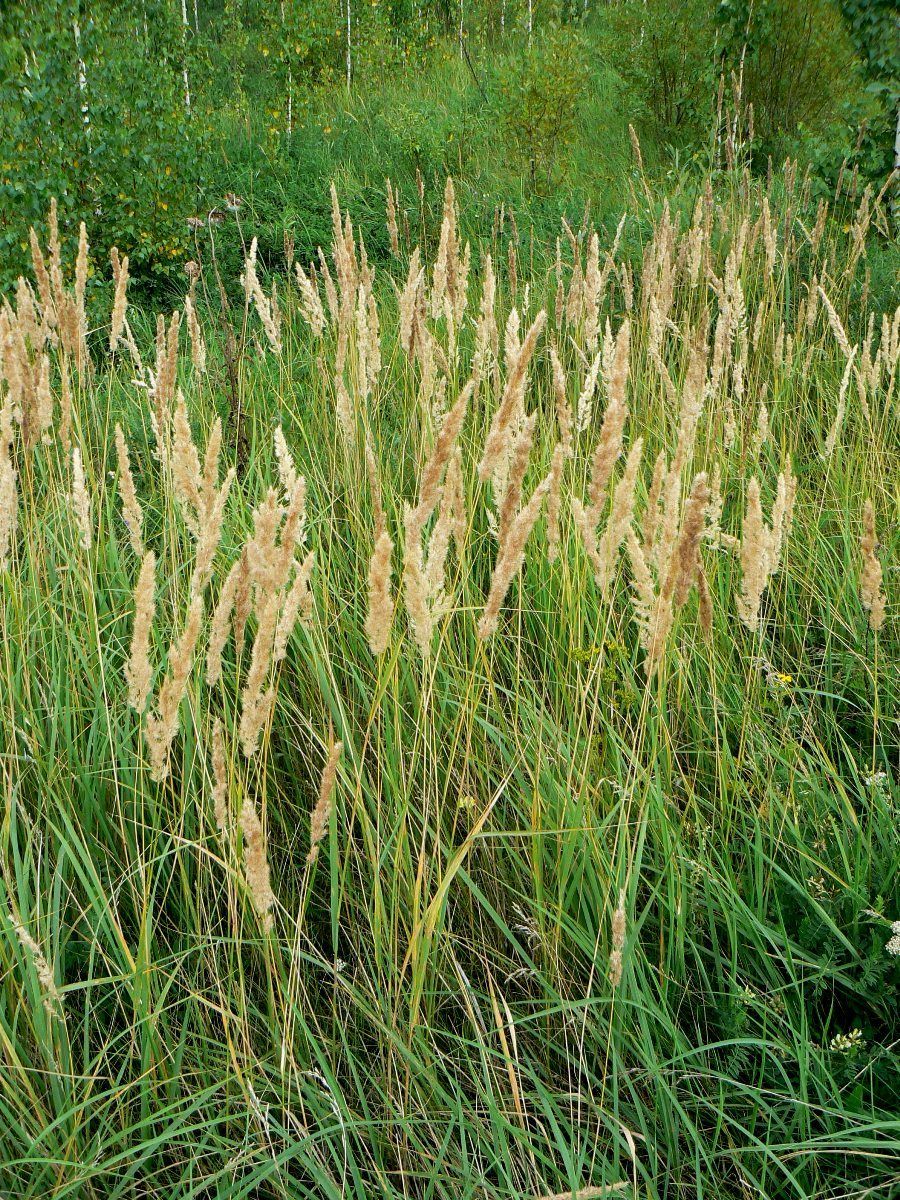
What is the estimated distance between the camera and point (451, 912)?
1638 mm

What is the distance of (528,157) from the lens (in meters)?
6.31

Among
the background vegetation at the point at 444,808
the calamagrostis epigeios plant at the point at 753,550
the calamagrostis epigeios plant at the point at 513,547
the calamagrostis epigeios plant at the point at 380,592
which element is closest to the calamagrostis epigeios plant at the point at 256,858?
the background vegetation at the point at 444,808

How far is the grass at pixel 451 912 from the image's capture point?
1.31 m

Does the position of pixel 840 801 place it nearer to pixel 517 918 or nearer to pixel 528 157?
pixel 517 918

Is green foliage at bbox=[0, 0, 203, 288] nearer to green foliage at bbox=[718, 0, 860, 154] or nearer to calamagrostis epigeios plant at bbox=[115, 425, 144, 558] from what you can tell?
calamagrostis epigeios plant at bbox=[115, 425, 144, 558]

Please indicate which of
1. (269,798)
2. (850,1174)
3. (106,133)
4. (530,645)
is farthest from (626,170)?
(850,1174)

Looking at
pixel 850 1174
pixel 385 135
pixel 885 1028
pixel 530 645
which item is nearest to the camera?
pixel 850 1174

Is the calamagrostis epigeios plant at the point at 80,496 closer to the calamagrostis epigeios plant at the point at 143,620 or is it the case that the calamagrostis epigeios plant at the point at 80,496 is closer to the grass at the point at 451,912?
the grass at the point at 451,912

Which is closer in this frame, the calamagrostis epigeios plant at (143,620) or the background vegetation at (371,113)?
the calamagrostis epigeios plant at (143,620)

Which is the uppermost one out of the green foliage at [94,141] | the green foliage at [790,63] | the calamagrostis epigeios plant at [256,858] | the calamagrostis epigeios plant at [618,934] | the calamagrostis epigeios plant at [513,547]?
the green foliage at [790,63]

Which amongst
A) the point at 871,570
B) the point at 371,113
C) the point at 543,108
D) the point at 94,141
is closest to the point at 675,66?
the point at 543,108

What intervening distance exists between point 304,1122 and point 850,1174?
2.34 feet

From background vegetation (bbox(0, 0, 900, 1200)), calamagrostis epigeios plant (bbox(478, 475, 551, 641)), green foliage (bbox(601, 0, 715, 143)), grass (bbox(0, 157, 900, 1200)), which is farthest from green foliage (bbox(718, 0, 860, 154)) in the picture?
calamagrostis epigeios plant (bbox(478, 475, 551, 641))

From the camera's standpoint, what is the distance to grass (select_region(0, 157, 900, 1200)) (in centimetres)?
131
